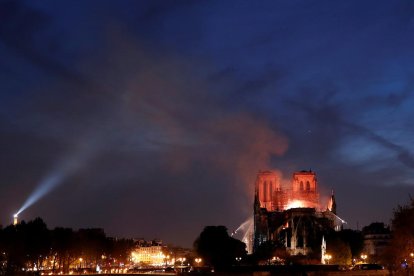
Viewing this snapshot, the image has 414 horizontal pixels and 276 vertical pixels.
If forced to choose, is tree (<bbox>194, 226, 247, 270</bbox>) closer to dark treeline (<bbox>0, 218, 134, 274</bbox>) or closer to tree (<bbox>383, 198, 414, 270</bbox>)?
dark treeline (<bbox>0, 218, 134, 274</bbox>)

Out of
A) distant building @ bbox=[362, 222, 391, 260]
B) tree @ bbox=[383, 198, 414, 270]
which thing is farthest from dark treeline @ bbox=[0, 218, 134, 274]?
distant building @ bbox=[362, 222, 391, 260]

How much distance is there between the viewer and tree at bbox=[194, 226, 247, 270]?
138 metres

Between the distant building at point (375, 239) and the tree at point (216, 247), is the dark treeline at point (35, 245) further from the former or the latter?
the distant building at point (375, 239)

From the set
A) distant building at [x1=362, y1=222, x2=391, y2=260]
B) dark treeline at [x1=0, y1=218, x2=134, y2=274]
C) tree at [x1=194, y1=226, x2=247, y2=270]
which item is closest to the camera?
dark treeline at [x1=0, y1=218, x2=134, y2=274]

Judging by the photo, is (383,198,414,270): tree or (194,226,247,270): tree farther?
(194,226,247,270): tree

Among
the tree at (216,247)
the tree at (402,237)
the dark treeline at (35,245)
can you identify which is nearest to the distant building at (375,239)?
the tree at (216,247)

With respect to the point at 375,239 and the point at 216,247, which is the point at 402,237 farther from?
the point at 375,239

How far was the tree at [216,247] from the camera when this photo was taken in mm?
137750

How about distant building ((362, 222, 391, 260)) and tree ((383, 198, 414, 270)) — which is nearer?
tree ((383, 198, 414, 270))

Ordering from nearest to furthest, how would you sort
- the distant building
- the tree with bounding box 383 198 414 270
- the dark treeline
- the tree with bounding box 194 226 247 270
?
the tree with bounding box 383 198 414 270 < the dark treeline < the tree with bounding box 194 226 247 270 < the distant building

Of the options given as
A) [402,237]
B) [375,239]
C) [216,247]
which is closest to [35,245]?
[216,247]

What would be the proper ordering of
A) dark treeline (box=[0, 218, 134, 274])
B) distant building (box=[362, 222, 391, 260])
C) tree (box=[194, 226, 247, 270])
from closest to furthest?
dark treeline (box=[0, 218, 134, 274])
tree (box=[194, 226, 247, 270])
distant building (box=[362, 222, 391, 260])

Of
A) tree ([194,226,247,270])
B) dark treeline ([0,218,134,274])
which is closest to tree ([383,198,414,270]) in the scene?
tree ([194,226,247,270])

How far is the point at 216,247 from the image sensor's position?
13775 centimetres
